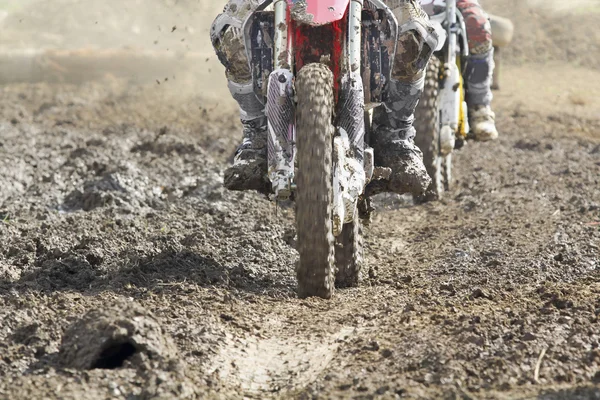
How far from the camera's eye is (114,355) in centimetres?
439

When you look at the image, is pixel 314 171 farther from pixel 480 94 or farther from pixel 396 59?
pixel 480 94

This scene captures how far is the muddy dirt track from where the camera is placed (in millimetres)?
4266

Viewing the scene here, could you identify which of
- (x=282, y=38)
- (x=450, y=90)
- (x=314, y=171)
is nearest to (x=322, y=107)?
(x=314, y=171)

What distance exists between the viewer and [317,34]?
5.95 m

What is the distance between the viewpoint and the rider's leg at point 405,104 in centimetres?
619

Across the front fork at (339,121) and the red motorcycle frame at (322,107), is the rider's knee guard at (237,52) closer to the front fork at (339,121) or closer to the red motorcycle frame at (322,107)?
the red motorcycle frame at (322,107)

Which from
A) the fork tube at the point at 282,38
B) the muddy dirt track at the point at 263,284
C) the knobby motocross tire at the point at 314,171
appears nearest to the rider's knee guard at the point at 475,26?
the muddy dirt track at the point at 263,284

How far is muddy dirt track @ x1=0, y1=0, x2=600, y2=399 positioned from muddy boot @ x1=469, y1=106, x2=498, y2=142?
0.57 metres

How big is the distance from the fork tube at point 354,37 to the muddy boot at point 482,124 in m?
3.65

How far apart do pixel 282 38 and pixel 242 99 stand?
67cm

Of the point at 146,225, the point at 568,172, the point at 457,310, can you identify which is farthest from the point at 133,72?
the point at 457,310

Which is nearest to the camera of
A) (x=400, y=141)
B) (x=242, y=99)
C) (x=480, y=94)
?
(x=242, y=99)

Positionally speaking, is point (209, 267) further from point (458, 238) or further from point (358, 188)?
point (458, 238)

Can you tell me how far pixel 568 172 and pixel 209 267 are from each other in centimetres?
519
